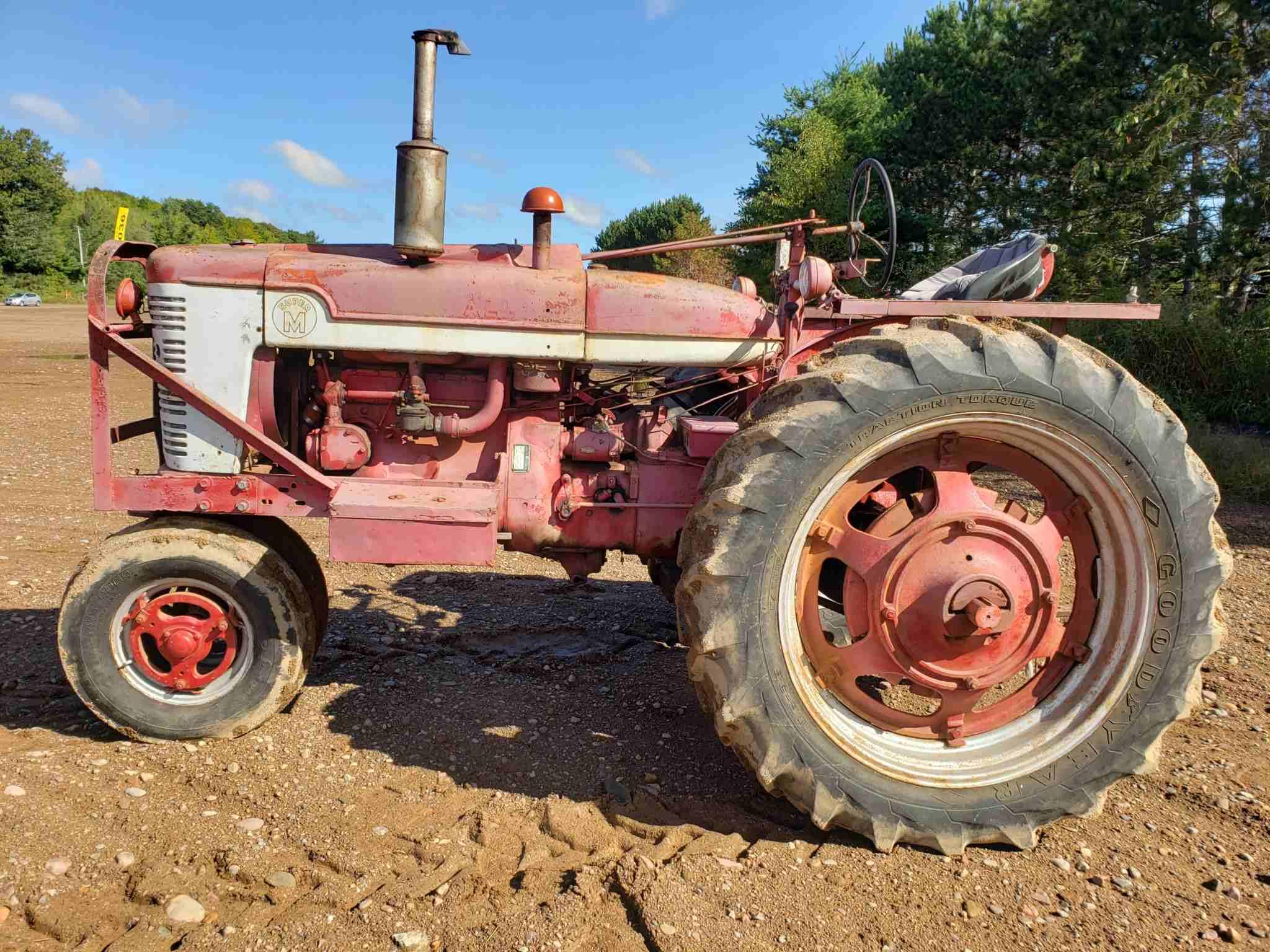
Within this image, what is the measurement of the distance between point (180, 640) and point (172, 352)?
40.0 inches

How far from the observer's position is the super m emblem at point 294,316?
3055mm

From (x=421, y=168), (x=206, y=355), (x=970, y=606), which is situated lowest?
(x=970, y=606)

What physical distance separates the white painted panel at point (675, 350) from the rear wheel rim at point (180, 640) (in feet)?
5.18

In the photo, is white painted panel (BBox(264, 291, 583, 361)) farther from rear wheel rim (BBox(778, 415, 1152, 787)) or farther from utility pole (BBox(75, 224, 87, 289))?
utility pole (BBox(75, 224, 87, 289))

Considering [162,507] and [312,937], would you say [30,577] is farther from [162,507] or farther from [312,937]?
[312,937]

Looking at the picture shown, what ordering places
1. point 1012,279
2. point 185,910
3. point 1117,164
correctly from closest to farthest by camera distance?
point 185,910
point 1012,279
point 1117,164

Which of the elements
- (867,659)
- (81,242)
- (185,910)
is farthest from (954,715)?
(81,242)

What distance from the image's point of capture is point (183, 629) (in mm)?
3012

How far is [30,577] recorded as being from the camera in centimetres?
490

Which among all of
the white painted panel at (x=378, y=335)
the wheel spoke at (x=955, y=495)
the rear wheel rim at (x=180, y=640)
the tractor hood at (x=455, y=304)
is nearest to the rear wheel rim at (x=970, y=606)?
the wheel spoke at (x=955, y=495)

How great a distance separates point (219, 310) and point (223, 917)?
1.96 m

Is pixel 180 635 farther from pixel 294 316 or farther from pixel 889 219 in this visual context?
pixel 889 219

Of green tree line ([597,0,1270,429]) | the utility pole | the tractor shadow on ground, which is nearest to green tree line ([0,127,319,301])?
the utility pole

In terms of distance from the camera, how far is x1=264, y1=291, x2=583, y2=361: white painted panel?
306 centimetres
